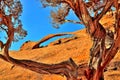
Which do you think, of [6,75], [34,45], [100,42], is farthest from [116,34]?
[34,45]

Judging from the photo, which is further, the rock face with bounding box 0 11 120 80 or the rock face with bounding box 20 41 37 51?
the rock face with bounding box 20 41 37 51

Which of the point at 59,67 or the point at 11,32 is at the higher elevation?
the point at 11,32

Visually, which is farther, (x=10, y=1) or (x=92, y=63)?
(x=10, y=1)

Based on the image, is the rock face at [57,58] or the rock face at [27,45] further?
the rock face at [27,45]

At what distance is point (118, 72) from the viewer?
85.2 feet

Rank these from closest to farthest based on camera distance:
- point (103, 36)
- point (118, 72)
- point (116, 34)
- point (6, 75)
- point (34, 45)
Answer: point (116, 34), point (103, 36), point (118, 72), point (6, 75), point (34, 45)

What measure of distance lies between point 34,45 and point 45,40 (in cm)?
146

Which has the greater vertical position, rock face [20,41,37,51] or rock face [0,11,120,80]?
rock face [0,11,120,80]

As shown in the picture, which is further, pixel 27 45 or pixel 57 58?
pixel 27 45

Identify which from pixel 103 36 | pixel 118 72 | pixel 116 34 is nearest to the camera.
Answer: pixel 116 34

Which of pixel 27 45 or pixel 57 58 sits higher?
pixel 57 58

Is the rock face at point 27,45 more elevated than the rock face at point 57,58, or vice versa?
the rock face at point 57,58

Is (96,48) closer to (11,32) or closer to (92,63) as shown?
(92,63)

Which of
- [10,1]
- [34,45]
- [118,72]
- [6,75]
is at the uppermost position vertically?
[10,1]
